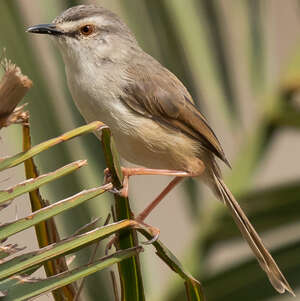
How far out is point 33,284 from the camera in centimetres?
145

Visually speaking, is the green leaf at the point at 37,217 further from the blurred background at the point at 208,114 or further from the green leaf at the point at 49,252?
the blurred background at the point at 208,114

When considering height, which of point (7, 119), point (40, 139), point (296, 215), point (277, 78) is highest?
point (7, 119)

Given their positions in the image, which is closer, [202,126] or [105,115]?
[105,115]

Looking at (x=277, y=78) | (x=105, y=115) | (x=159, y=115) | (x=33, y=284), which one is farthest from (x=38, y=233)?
(x=277, y=78)

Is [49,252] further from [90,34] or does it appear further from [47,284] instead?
[90,34]

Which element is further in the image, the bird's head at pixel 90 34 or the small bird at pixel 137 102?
the bird's head at pixel 90 34

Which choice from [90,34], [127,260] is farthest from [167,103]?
[127,260]

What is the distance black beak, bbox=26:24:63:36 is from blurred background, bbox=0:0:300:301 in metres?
0.07

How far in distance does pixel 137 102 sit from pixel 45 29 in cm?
49

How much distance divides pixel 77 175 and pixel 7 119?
1491 mm

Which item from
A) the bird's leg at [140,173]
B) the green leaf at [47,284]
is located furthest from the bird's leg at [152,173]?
the green leaf at [47,284]

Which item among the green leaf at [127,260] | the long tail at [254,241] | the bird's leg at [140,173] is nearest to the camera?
the green leaf at [127,260]

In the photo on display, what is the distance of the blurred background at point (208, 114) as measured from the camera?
2.94m

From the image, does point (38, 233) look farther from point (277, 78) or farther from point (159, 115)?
point (277, 78)
